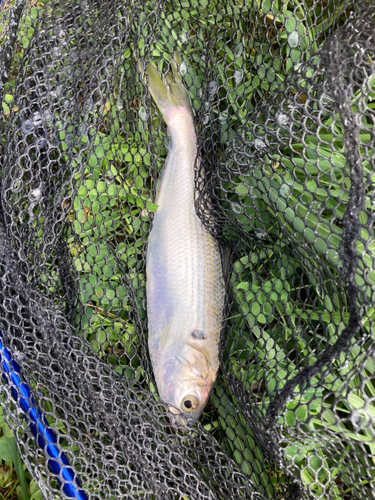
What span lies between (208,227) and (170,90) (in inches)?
30.5

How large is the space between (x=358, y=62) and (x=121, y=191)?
4.07 ft

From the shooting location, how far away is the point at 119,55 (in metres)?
1.78

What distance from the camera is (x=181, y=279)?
1979 mm

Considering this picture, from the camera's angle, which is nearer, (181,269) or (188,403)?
(188,403)

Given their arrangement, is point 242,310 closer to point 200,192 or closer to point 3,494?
point 200,192

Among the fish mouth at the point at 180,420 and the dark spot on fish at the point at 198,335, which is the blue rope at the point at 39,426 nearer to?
the fish mouth at the point at 180,420

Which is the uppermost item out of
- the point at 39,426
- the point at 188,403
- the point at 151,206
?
the point at 151,206

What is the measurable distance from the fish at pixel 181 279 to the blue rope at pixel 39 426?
1.86ft

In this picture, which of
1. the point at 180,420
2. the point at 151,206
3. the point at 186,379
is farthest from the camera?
the point at 151,206

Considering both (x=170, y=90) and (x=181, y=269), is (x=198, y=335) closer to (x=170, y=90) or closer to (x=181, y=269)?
(x=181, y=269)

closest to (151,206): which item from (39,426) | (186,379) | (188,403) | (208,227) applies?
(208,227)

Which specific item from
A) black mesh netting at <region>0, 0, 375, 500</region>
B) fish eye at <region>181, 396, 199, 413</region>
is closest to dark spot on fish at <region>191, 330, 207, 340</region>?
black mesh netting at <region>0, 0, 375, 500</region>

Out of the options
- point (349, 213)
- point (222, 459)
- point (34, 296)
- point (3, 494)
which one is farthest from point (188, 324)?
point (3, 494)

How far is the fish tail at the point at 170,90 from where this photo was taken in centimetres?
205
